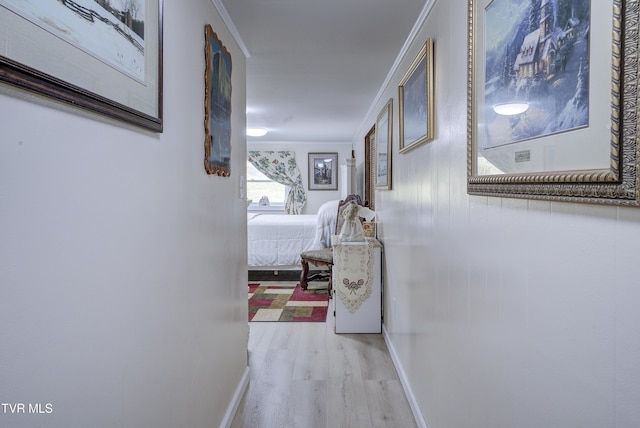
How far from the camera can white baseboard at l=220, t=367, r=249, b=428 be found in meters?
2.08

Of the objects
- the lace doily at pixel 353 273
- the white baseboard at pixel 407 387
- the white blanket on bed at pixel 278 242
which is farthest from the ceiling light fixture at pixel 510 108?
the white blanket on bed at pixel 278 242

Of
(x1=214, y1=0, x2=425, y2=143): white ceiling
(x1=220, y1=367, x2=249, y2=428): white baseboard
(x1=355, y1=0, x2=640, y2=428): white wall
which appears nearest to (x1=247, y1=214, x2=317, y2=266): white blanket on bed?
(x1=214, y1=0, x2=425, y2=143): white ceiling

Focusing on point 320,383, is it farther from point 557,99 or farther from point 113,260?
point 557,99

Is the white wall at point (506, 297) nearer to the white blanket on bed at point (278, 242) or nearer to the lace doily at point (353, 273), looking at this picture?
the lace doily at point (353, 273)

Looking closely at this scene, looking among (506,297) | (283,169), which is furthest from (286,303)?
(283,169)

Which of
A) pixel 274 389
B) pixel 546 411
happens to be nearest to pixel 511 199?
pixel 546 411

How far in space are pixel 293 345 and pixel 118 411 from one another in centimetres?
238

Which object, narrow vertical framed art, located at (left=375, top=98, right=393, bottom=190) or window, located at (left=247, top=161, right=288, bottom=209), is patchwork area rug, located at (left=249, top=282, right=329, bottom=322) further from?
window, located at (left=247, top=161, right=288, bottom=209)

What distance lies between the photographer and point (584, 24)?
0.76 metres

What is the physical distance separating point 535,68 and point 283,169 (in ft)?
23.1

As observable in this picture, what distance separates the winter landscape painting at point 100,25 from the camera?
27.2 inches

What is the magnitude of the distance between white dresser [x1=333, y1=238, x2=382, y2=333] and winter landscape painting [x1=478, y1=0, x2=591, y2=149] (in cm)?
238

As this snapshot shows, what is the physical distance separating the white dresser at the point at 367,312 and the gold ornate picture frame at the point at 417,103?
1271 mm

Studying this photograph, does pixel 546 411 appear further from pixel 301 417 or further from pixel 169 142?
pixel 301 417
